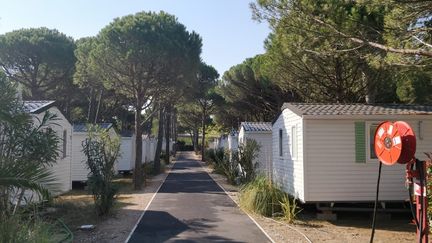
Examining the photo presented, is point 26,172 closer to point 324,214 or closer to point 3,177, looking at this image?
point 3,177

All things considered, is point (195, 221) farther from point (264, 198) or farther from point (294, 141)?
point (294, 141)

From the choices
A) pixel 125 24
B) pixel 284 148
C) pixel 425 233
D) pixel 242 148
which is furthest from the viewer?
pixel 125 24

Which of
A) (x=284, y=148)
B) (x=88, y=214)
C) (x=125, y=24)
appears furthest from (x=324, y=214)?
(x=125, y=24)

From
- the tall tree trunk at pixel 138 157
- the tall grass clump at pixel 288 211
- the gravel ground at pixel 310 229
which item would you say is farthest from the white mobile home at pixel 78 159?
the tall grass clump at pixel 288 211

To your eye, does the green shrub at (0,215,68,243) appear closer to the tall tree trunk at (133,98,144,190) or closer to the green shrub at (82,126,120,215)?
the green shrub at (82,126,120,215)

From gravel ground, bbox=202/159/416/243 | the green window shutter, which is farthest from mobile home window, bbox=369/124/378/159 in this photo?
gravel ground, bbox=202/159/416/243

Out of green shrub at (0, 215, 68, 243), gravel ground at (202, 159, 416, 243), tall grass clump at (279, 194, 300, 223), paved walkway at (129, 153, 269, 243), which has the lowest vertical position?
gravel ground at (202, 159, 416, 243)

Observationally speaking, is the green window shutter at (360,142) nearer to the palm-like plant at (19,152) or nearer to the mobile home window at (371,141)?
the mobile home window at (371,141)

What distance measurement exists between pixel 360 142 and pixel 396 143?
20.5 ft

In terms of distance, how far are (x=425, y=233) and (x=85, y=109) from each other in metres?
37.6

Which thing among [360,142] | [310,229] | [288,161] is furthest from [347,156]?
[310,229]

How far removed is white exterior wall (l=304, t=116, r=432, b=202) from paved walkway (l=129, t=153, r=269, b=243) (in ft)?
6.75

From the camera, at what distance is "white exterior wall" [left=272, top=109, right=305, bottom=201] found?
12.8m

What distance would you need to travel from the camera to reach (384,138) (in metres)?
6.68
